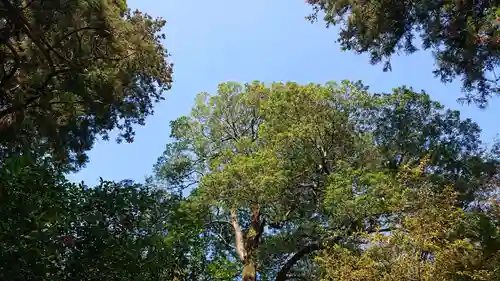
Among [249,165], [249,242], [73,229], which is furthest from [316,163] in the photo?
[73,229]

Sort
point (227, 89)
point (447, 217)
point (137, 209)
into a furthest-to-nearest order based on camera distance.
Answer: point (227, 89), point (447, 217), point (137, 209)

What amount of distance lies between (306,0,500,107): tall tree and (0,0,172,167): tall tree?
3.01 metres

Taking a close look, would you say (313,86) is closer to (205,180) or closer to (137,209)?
(205,180)

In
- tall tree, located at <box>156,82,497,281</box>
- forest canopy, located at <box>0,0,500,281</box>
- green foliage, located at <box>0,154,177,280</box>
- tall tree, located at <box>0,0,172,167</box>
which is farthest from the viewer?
tall tree, located at <box>156,82,497,281</box>

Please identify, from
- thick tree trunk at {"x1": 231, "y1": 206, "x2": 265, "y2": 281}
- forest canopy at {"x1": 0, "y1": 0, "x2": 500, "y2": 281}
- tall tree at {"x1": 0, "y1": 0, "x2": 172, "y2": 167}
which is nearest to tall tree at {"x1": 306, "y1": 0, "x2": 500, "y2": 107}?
forest canopy at {"x1": 0, "y1": 0, "x2": 500, "y2": 281}

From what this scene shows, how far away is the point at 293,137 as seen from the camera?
33.3ft

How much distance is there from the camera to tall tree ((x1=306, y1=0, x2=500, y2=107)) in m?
5.63

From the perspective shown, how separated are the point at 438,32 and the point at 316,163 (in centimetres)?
478

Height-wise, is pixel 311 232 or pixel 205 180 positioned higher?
pixel 205 180

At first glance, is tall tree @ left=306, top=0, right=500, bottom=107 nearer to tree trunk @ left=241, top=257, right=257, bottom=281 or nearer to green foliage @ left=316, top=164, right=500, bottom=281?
green foliage @ left=316, top=164, right=500, bottom=281

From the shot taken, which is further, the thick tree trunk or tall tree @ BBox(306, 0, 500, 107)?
the thick tree trunk

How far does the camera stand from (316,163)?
10.5 meters

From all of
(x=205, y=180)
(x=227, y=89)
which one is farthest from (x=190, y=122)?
(x=205, y=180)

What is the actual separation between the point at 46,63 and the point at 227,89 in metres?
6.57
